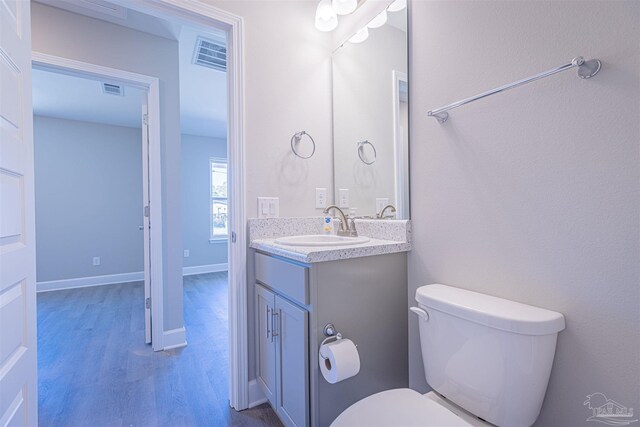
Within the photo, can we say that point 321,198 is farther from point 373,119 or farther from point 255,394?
point 255,394

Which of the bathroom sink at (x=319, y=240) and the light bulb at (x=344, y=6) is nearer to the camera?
the bathroom sink at (x=319, y=240)

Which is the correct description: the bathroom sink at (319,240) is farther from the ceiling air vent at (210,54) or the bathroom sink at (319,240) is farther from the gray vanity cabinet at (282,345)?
the ceiling air vent at (210,54)

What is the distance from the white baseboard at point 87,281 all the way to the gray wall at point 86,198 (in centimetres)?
6

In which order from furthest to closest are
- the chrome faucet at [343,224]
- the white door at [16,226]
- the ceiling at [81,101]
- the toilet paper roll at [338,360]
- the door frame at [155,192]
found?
the ceiling at [81,101], the door frame at [155,192], the chrome faucet at [343,224], the toilet paper roll at [338,360], the white door at [16,226]

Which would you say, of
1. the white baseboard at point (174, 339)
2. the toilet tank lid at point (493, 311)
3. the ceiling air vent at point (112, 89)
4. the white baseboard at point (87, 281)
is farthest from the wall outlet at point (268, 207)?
the white baseboard at point (87, 281)

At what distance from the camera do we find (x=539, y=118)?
961 mm

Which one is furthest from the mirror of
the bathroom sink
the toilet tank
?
the toilet tank

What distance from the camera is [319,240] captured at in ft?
5.19

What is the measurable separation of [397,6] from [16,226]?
1.71 m

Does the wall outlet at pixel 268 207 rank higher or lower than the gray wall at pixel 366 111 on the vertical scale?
lower

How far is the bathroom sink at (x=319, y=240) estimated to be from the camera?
53.8 inches

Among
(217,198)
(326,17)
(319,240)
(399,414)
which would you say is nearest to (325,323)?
(399,414)

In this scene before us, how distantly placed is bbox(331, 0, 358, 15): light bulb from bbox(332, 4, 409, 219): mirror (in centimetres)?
12

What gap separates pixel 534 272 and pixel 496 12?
92cm
